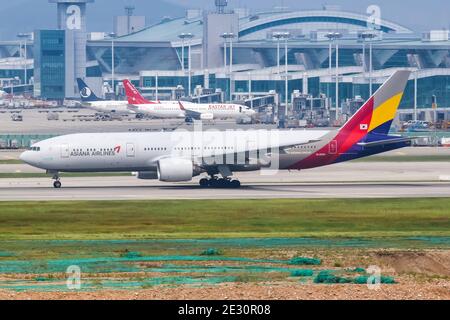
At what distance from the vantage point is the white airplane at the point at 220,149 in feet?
263

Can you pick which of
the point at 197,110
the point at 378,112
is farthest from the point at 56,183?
the point at 197,110

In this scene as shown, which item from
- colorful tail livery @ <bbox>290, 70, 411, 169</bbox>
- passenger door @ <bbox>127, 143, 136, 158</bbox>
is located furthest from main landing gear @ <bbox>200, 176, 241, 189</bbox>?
passenger door @ <bbox>127, 143, 136, 158</bbox>

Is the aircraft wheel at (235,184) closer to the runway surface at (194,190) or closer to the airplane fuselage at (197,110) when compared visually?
the runway surface at (194,190)

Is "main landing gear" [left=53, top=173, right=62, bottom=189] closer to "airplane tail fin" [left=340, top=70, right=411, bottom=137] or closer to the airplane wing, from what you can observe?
"airplane tail fin" [left=340, top=70, right=411, bottom=137]

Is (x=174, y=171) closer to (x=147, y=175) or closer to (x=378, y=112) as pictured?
(x=147, y=175)

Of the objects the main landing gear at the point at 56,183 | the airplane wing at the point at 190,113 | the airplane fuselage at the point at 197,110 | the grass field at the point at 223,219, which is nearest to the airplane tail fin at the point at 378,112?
the grass field at the point at 223,219

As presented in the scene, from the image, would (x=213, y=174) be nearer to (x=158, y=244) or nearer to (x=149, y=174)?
(x=149, y=174)

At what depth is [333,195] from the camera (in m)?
73.7

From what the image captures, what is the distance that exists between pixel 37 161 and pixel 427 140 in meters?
54.9

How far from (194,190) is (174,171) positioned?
1.75 m

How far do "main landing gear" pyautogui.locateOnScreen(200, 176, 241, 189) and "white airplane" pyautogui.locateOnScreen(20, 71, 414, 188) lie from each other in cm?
4

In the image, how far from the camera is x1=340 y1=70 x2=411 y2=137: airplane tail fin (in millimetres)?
81625
